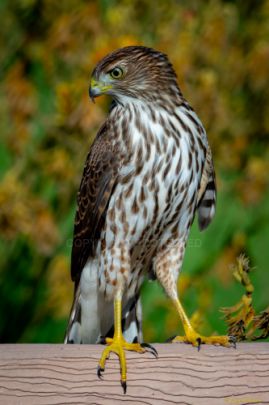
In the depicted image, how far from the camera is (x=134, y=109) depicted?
2.76 m

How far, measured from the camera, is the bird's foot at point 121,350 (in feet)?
6.90

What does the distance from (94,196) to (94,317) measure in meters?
0.50

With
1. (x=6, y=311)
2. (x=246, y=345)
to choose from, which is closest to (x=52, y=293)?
(x=6, y=311)

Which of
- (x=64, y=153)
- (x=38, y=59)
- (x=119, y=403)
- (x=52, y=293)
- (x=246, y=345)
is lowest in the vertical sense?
(x=119, y=403)

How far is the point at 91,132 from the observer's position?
3.68 m

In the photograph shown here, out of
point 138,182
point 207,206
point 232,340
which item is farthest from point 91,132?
point 232,340

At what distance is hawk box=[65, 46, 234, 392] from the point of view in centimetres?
270

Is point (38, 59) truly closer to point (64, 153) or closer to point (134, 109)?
point (64, 153)

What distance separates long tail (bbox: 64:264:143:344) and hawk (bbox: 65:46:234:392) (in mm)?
21

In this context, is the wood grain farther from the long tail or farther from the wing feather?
the long tail

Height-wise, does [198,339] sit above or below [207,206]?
below

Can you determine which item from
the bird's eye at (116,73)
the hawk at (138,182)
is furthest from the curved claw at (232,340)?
the bird's eye at (116,73)

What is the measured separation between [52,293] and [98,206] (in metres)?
1.10

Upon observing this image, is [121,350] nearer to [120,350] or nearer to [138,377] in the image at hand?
[120,350]
